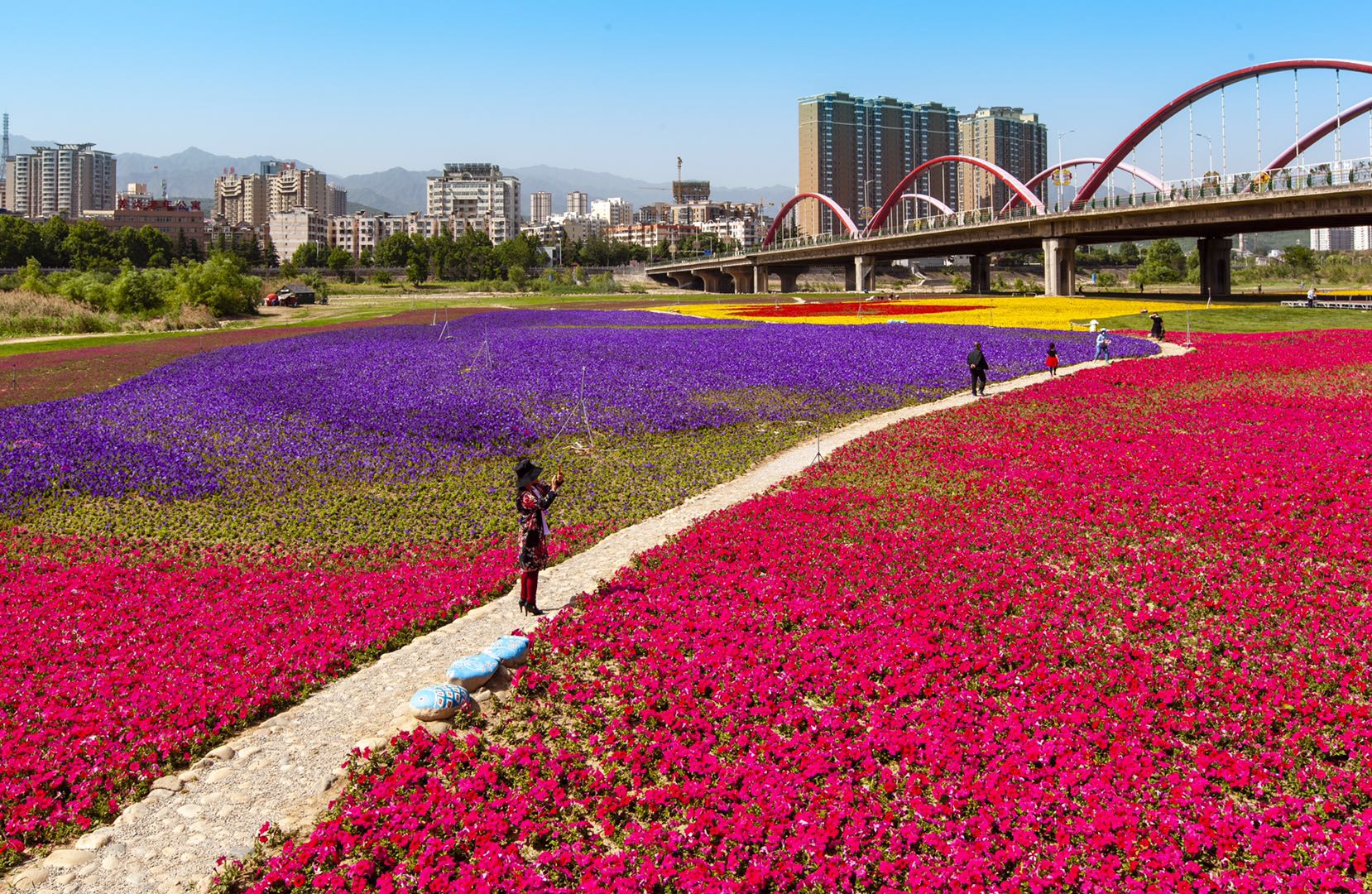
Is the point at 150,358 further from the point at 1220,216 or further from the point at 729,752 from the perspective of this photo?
the point at 1220,216

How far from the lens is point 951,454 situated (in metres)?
23.0

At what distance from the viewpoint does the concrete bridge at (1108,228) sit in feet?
216

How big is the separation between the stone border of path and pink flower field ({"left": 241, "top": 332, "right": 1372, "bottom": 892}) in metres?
0.66

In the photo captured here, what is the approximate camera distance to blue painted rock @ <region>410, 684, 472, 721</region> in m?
11.1

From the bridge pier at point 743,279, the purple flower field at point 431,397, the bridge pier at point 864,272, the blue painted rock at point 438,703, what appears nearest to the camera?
the blue painted rock at point 438,703

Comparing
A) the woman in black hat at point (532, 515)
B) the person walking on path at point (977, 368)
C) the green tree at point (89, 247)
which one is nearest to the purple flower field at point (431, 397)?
the person walking on path at point (977, 368)

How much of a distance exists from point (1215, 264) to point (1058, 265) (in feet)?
43.8

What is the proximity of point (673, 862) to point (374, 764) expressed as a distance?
3.57m

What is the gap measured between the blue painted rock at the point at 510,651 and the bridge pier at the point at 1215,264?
87163mm

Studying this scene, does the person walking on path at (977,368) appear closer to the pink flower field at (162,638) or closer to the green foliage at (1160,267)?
the pink flower field at (162,638)

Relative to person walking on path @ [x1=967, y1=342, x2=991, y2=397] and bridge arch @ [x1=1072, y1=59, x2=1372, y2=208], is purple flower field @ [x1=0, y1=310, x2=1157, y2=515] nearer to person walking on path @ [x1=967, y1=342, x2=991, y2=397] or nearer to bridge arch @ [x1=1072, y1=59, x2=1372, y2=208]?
person walking on path @ [x1=967, y1=342, x2=991, y2=397]

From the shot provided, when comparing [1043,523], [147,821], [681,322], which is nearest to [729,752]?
[147,821]

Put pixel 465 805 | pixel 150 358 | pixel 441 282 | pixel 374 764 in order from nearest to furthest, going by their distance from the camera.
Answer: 1. pixel 465 805
2. pixel 374 764
3. pixel 150 358
4. pixel 441 282

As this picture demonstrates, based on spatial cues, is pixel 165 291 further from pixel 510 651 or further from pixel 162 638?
pixel 510 651
